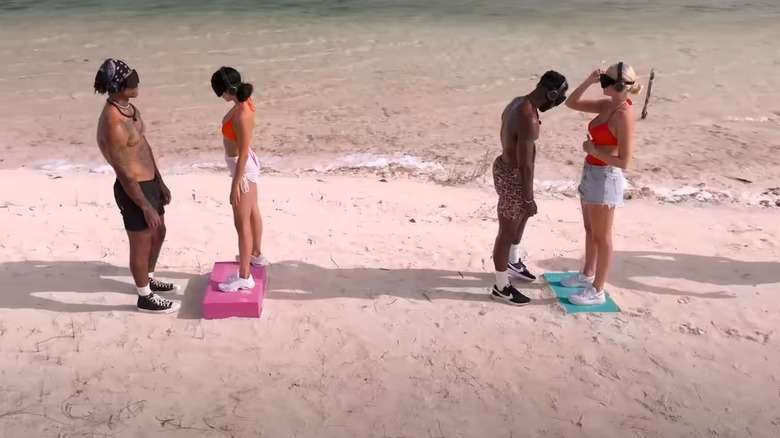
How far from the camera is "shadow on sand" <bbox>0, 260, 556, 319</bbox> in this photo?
5.37 m

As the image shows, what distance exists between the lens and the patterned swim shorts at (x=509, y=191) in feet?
16.6

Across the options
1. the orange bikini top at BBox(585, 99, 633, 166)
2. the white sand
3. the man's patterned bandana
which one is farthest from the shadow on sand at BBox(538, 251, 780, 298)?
the man's patterned bandana

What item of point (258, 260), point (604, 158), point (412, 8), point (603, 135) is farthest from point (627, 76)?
point (412, 8)

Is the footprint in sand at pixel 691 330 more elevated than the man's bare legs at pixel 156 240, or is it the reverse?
the man's bare legs at pixel 156 240

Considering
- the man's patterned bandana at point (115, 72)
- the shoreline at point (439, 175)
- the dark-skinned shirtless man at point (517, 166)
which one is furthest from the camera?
the shoreline at point (439, 175)

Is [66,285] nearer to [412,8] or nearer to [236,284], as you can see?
[236,284]

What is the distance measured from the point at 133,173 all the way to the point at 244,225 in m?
0.85

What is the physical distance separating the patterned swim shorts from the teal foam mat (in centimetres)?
83

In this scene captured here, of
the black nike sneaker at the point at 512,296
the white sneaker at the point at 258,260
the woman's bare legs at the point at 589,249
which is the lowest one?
the black nike sneaker at the point at 512,296

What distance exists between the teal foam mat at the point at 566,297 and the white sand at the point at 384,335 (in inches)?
3.3

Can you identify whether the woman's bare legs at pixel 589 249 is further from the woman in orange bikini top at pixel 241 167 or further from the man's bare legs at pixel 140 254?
the man's bare legs at pixel 140 254

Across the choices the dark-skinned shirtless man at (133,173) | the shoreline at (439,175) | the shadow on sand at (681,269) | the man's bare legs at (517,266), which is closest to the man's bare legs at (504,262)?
the man's bare legs at (517,266)

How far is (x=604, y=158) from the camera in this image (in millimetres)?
4824

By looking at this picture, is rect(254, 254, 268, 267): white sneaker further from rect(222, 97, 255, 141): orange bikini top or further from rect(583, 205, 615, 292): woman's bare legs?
rect(583, 205, 615, 292): woman's bare legs
